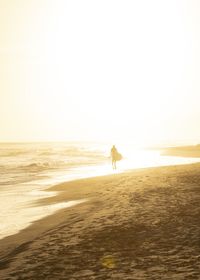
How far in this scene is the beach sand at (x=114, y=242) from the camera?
707 cm

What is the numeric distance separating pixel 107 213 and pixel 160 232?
3.60m

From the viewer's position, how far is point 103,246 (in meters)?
8.83

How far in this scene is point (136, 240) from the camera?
9070mm

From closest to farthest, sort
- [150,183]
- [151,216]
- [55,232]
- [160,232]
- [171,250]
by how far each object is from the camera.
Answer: [171,250]
[160,232]
[55,232]
[151,216]
[150,183]

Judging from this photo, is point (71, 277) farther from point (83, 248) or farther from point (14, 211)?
point (14, 211)

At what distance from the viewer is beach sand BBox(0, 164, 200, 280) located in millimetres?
7070

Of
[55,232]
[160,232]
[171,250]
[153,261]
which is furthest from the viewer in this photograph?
[55,232]

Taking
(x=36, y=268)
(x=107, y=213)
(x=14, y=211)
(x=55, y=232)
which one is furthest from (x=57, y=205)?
(x=36, y=268)

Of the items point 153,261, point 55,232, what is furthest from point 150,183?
point 153,261

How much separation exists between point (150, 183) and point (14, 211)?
8.43m

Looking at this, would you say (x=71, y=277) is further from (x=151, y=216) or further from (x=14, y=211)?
(x=14, y=211)

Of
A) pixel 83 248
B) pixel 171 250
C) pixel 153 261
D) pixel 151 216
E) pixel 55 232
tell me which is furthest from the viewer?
pixel 151 216

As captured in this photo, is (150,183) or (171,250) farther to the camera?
(150,183)

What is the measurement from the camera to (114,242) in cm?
911
